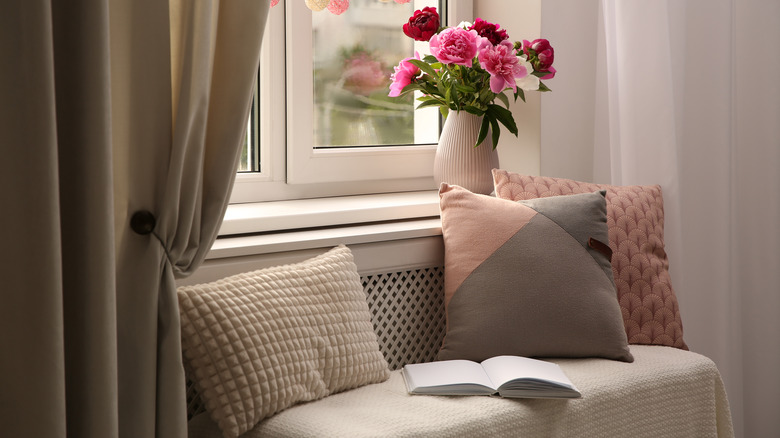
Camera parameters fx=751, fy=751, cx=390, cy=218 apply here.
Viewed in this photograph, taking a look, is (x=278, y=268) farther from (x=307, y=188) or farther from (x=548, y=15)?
(x=548, y=15)

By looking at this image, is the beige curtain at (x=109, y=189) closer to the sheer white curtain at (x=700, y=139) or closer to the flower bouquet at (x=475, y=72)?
the flower bouquet at (x=475, y=72)

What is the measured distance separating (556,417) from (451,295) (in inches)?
15.8

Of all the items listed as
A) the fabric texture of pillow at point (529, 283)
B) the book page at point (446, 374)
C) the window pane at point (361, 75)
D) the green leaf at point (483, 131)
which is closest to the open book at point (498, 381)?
the book page at point (446, 374)

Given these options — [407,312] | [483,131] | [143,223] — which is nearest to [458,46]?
[483,131]

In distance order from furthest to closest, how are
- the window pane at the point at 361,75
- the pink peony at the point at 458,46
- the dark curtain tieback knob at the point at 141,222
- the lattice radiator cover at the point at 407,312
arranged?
the window pane at the point at 361,75
the pink peony at the point at 458,46
the lattice radiator cover at the point at 407,312
the dark curtain tieback knob at the point at 141,222

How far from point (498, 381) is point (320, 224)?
0.60m

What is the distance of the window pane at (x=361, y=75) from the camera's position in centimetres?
217

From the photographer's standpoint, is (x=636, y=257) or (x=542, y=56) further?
(x=542, y=56)

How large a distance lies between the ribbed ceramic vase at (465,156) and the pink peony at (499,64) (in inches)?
6.2

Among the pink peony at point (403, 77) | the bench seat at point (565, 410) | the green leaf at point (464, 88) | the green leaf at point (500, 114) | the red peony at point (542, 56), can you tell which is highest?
the red peony at point (542, 56)

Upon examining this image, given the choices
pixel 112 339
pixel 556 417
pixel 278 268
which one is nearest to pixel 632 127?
pixel 556 417

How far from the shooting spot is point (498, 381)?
1.49 metres

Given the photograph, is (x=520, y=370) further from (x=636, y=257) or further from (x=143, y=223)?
(x=143, y=223)

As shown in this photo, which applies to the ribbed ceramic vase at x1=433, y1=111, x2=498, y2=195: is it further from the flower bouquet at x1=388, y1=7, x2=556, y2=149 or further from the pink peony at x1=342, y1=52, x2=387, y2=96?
the pink peony at x1=342, y1=52, x2=387, y2=96
